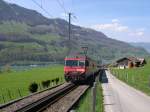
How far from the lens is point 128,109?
839 inches

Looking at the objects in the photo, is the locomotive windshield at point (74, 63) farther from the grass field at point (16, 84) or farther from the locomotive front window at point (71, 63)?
the grass field at point (16, 84)

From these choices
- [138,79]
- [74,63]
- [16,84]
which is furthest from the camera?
[138,79]

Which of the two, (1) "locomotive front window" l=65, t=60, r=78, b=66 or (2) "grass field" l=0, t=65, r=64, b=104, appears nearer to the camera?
(2) "grass field" l=0, t=65, r=64, b=104

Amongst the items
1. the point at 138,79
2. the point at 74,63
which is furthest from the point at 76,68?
the point at 138,79

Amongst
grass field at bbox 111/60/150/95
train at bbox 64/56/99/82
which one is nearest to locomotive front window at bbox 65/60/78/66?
train at bbox 64/56/99/82

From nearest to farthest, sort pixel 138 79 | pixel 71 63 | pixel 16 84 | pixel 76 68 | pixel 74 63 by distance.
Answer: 1. pixel 76 68
2. pixel 74 63
3. pixel 71 63
4. pixel 16 84
5. pixel 138 79

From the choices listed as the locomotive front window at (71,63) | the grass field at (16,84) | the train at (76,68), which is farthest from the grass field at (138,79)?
the grass field at (16,84)

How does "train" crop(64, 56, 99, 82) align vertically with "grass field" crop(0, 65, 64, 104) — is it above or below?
above

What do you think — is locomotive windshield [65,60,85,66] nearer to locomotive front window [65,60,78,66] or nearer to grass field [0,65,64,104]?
locomotive front window [65,60,78,66]

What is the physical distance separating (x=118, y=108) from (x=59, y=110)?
3361 millimetres

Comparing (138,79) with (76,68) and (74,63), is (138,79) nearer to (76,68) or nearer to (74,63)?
(74,63)

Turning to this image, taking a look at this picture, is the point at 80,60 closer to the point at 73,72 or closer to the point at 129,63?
the point at 73,72

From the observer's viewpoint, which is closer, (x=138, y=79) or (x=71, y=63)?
(x=71, y=63)

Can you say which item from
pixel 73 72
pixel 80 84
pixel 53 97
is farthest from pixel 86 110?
pixel 80 84
